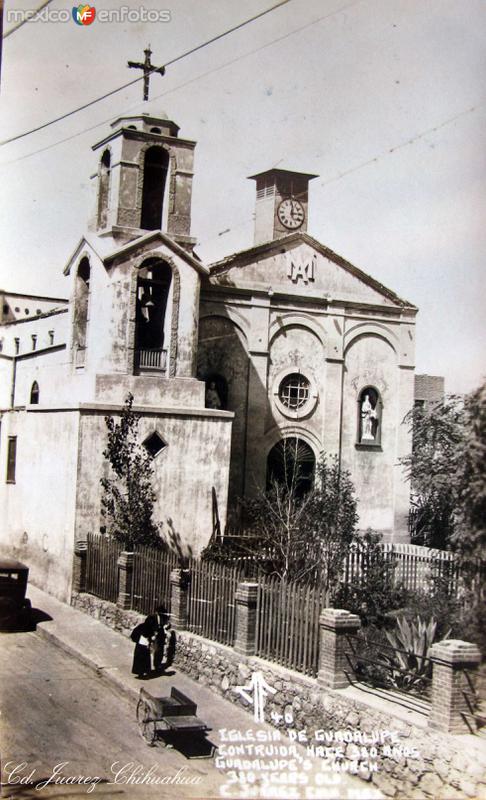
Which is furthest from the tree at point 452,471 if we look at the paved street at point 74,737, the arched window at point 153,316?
the arched window at point 153,316

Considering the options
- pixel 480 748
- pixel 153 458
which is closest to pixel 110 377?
pixel 153 458

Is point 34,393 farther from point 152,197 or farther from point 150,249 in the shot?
point 150,249

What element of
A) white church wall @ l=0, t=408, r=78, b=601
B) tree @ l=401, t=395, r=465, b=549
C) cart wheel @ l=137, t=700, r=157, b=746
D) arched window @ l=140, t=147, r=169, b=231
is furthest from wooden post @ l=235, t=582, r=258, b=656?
arched window @ l=140, t=147, r=169, b=231

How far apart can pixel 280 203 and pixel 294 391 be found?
21.7 ft

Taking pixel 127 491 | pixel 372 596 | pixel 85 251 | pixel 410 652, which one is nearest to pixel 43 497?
pixel 127 491

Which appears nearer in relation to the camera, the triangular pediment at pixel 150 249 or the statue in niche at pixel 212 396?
the triangular pediment at pixel 150 249

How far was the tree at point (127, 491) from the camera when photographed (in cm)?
1917

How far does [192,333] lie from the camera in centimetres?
2234

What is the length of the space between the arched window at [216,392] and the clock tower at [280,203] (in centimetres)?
567

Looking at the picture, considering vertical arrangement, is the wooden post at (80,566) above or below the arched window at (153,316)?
below

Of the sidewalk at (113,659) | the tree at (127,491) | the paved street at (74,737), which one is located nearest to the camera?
the paved street at (74,737)

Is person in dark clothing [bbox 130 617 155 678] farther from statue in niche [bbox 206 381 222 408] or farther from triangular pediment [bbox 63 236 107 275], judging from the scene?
statue in niche [bbox 206 381 222 408]

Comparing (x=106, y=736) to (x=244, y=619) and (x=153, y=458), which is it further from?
(x=153, y=458)

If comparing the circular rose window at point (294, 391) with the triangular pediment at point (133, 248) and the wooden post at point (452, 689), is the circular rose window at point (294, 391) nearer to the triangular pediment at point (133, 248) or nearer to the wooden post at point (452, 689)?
the triangular pediment at point (133, 248)
